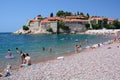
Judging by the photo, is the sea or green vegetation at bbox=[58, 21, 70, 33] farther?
green vegetation at bbox=[58, 21, 70, 33]

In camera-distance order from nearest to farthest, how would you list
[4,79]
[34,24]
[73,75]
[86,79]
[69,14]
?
[86,79]
[73,75]
[4,79]
[34,24]
[69,14]

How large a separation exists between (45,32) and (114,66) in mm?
120705

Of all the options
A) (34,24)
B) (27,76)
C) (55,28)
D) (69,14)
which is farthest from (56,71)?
(69,14)

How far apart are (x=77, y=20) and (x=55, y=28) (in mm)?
11028

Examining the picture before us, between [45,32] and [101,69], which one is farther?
[45,32]

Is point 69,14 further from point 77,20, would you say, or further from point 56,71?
point 56,71

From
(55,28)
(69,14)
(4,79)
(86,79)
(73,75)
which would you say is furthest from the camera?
(69,14)

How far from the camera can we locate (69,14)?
15025 cm

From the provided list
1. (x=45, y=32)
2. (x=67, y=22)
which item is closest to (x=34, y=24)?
(x=45, y=32)

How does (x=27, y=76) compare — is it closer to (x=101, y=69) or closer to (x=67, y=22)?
(x=101, y=69)

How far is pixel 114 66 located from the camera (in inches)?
552

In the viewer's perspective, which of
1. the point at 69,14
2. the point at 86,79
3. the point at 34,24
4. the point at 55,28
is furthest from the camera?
the point at 69,14

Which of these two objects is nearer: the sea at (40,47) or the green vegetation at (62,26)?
the sea at (40,47)

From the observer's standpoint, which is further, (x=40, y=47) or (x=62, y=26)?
(x=62, y=26)
